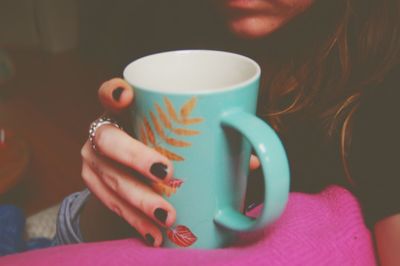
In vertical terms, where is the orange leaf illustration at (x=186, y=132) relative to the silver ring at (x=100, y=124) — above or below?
above

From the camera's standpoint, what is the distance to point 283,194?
35cm

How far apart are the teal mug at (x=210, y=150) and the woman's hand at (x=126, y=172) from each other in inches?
0.4

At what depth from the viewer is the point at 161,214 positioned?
418 millimetres

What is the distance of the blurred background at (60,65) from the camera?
892mm

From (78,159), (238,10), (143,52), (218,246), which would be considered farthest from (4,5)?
(218,246)

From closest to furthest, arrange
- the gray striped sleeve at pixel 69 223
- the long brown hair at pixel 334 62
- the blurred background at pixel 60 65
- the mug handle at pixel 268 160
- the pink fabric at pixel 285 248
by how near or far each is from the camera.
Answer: the mug handle at pixel 268 160 < the pink fabric at pixel 285 248 < the long brown hair at pixel 334 62 < the gray striped sleeve at pixel 69 223 < the blurred background at pixel 60 65

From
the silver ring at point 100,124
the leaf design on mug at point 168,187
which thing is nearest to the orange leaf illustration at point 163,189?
the leaf design on mug at point 168,187

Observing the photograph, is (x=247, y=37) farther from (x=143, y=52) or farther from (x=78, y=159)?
(x=78, y=159)

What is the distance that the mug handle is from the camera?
34cm

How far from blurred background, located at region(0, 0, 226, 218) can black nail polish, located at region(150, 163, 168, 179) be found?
0.52 metres

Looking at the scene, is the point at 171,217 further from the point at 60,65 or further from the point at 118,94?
the point at 60,65

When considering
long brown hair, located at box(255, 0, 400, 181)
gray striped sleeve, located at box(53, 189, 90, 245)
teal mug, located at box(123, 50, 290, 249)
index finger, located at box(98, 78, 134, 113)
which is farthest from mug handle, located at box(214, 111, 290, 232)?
gray striped sleeve, located at box(53, 189, 90, 245)

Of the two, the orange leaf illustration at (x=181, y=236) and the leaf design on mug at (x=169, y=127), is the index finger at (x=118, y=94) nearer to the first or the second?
the leaf design on mug at (x=169, y=127)

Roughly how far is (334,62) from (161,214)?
42 centimetres
